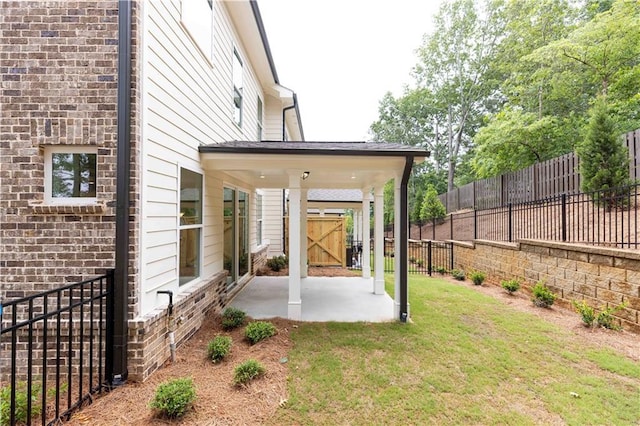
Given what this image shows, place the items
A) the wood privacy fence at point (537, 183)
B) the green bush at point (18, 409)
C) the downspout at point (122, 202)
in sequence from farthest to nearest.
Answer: the wood privacy fence at point (537, 183), the downspout at point (122, 202), the green bush at point (18, 409)

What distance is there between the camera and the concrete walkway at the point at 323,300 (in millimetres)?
5391

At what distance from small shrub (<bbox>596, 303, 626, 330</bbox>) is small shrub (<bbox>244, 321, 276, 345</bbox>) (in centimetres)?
526

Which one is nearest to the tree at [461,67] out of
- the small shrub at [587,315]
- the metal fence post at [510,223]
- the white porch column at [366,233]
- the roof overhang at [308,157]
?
the metal fence post at [510,223]

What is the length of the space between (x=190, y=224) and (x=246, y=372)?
2.44 meters

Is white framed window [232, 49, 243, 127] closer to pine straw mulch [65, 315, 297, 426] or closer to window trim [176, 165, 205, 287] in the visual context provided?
window trim [176, 165, 205, 287]

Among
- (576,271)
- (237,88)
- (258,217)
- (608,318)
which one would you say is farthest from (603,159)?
(258,217)

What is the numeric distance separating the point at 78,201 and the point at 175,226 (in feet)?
3.57

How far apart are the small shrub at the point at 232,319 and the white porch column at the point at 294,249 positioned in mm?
856

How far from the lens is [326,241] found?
38.0 feet

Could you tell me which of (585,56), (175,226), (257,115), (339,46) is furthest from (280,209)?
(339,46)

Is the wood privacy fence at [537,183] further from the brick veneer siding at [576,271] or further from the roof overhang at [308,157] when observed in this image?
the roof overhang at [308,157]

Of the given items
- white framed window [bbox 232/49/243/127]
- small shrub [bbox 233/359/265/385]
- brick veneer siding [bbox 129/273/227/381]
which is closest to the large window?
brick veneer siding [bbox 129/273/227/381]

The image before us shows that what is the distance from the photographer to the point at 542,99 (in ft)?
45.3

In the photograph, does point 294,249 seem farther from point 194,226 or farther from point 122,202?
point 122,202
